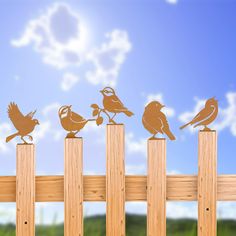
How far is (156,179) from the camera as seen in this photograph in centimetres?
351

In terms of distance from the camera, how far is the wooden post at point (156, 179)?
3.51 metres

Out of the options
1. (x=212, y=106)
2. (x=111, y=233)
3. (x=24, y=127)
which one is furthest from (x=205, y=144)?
(x=24, y=127)

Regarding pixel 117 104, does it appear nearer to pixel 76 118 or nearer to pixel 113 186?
pixel 76 118

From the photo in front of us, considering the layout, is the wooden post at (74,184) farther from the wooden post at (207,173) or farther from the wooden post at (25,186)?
the wooden post at (207,173)

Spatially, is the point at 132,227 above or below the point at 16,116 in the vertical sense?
below

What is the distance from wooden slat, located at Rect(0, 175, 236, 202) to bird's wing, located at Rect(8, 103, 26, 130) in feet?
1.04

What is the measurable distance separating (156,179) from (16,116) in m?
0.89

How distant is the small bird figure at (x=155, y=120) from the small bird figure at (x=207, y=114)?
0.10 m

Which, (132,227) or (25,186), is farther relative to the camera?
(132,227)

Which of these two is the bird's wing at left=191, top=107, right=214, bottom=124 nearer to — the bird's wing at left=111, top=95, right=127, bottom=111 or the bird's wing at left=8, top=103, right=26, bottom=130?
the bird's wing at left=111, top=95, right=127, bottom=111

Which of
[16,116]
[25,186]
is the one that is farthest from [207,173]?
[16,116]

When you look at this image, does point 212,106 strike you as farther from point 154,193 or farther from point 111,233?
point 111,233

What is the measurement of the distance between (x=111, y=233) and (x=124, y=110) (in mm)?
718

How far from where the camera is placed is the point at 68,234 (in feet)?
11.5
